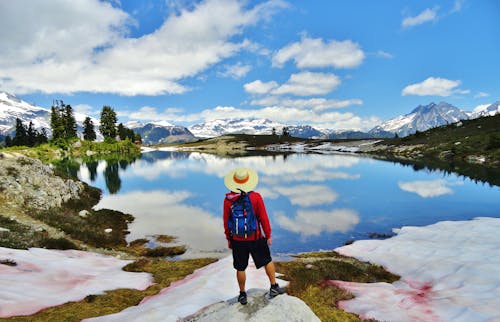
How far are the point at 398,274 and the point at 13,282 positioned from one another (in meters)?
20.7

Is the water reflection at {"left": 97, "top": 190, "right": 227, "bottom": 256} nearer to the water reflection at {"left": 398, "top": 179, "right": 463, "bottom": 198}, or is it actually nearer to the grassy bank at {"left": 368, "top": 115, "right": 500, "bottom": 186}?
the water reflection at {"left": 398, "top": 179, "right": 463, "bottom": 198}

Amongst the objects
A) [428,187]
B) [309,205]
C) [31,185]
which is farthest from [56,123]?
[428,187]

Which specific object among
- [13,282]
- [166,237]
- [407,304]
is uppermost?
[13,282]

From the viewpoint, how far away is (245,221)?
8977 millimetres

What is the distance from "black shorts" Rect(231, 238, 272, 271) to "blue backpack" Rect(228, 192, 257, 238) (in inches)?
17.2

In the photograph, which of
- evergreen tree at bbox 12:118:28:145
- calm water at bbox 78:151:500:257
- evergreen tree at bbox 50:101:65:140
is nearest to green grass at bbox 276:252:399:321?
calm water at bbox 78:151:500:257

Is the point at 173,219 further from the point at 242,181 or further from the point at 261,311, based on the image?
the point at 242,181

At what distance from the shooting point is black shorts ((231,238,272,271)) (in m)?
9.34

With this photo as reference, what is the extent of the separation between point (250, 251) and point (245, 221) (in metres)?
1.12

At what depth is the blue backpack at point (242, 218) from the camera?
899 centimetres

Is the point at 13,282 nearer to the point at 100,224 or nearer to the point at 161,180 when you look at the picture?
the point at 100,224

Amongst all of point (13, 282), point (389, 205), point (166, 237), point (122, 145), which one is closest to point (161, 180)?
point (166, 237)

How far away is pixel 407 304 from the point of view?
43.1 ft

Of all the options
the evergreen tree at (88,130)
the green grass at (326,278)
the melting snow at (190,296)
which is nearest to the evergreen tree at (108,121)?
the evergreen tree at (88,130)
